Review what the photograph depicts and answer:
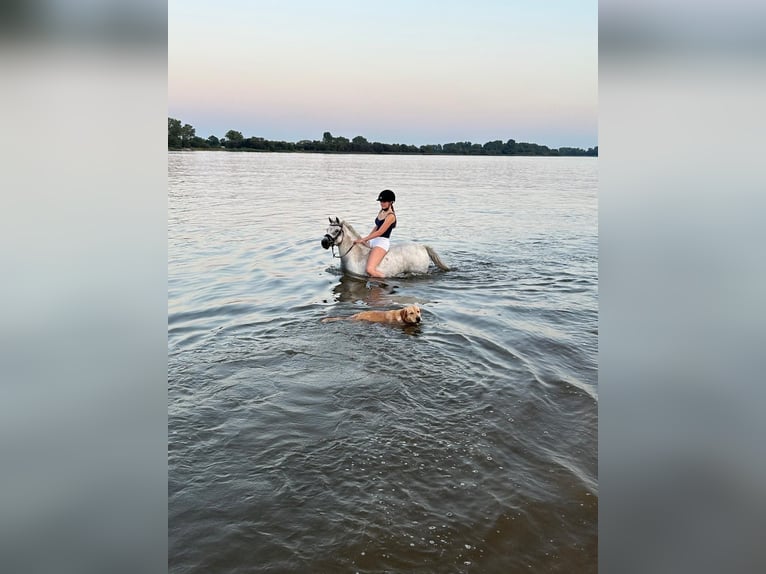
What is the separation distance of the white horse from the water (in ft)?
1.38

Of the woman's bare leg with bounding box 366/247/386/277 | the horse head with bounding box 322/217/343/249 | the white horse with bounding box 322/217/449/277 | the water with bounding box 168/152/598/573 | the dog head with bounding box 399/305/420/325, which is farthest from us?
the white horse with bounding box 322/217/449/277

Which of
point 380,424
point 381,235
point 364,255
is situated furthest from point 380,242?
point 380,424

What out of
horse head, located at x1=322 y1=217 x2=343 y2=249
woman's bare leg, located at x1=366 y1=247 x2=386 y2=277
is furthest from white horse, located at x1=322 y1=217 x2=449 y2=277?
woman's bare leg, located at x1=366 y1=247 x2=386 y2=277

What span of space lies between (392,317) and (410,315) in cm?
35

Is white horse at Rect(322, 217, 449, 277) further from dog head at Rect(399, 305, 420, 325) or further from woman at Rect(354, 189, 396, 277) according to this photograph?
dog head at Rect(399, 305, 420, 325)

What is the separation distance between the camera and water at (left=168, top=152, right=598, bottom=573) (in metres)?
3.88

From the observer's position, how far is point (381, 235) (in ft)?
41.7

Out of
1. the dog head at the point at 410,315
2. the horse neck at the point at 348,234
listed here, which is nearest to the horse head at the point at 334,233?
the horse neck at the point at 348,234

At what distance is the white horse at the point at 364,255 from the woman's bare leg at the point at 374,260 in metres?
0.17

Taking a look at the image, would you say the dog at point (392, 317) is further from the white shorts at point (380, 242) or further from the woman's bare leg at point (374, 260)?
the white shorts at point (380, 242)
